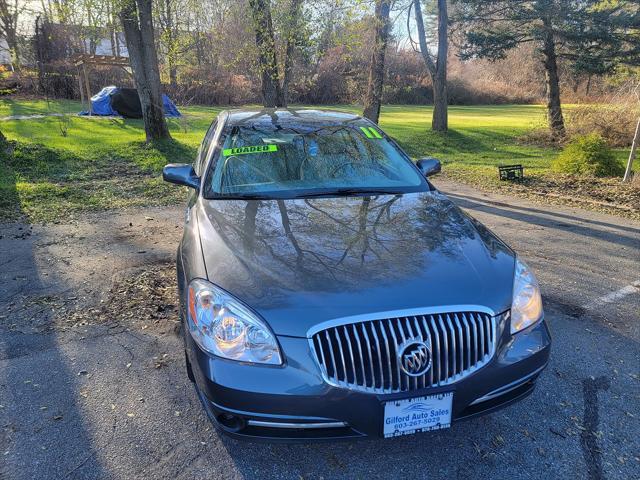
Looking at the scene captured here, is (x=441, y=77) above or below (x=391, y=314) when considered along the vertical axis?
above

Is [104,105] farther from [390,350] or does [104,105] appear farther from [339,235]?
[390,350]

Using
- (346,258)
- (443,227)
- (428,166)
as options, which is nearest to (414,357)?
(346,258)

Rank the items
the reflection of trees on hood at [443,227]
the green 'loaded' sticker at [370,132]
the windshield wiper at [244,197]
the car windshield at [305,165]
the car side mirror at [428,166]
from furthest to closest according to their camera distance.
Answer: the green 'loaded' sticker at [370,132]
the car side mirror at [428,166]
the car windshield at [305,165]
the windshield wiper at [244,197]
the reflection of trees on hood at [443,227]

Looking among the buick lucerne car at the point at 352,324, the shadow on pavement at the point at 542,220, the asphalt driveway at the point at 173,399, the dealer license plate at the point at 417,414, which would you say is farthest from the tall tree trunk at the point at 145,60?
the dealer license plate at the point at 417,414

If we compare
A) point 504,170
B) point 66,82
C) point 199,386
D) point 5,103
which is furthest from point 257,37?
point 66,82

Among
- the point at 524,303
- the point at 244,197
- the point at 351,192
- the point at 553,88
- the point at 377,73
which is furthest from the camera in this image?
the point at 553,88

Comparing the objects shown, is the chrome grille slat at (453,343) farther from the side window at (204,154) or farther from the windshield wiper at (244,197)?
the side window at (204,154)

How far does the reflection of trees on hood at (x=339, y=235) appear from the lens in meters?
2.33

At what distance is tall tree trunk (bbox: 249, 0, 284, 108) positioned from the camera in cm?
969

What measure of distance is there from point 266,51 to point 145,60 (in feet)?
10.6

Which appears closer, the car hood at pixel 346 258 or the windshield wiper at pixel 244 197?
the car hood at pixel 346 258

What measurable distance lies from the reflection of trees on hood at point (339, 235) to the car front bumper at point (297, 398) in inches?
16.1

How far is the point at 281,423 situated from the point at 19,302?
322 cm

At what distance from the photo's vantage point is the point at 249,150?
3.67m
